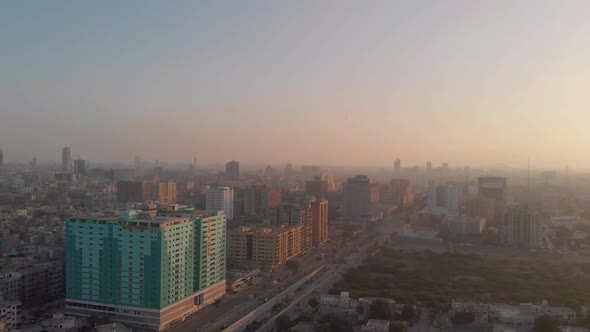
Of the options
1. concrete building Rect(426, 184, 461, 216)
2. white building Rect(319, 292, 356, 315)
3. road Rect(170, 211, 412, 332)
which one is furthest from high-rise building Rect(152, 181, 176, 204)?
white building Rect(319, 292, 356, 315)

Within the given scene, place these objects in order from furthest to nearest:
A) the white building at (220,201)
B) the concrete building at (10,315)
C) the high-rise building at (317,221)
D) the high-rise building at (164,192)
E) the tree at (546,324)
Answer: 1. the high-rise building at (164,192)
2. the white building at (220,201)
3. the high-rise building at (317,221)
4. the tree at (546,324)
5. the concrete building at (10,315)

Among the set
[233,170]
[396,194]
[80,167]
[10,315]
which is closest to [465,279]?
[10,315]

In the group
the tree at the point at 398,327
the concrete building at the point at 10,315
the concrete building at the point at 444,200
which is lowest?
the tree at the point at 398,327

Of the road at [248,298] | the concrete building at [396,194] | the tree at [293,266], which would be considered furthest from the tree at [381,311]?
the concrete building at [396,194]

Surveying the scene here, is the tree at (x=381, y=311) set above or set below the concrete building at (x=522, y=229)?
below

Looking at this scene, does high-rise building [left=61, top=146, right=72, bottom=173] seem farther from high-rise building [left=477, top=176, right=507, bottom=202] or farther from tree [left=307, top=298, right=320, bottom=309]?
tree [left=307, top=298, right=320, bottom=309]

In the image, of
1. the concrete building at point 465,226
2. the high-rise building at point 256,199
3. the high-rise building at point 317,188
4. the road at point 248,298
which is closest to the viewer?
the road at point 248,298

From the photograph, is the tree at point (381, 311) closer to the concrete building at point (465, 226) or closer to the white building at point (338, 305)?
the white building at point (338, 305)

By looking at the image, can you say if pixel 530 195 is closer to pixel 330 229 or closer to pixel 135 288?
pixel 330 229
